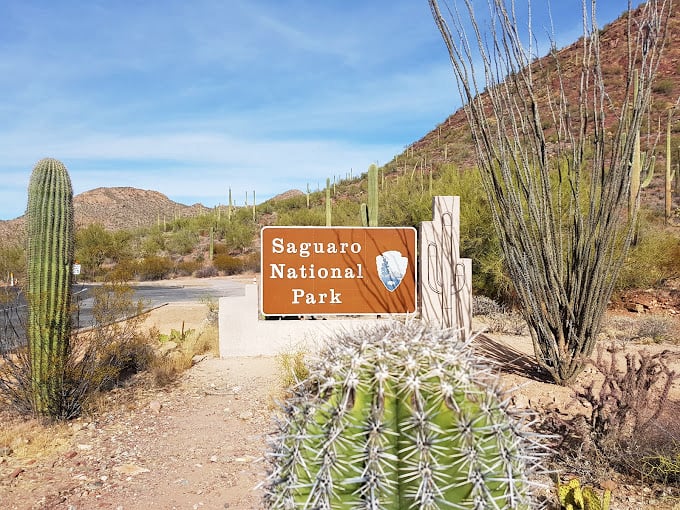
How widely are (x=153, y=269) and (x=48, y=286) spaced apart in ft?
96.3

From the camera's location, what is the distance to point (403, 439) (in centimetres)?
182

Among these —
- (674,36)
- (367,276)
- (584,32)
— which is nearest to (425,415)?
(584,32)

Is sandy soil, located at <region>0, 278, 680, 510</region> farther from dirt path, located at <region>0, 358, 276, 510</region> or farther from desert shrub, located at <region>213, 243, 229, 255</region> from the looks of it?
desert shrub, located at <region>213, 243, 229, 255</region>

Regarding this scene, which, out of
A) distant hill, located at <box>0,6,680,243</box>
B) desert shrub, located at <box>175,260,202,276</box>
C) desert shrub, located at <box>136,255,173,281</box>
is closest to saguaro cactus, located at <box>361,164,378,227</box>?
distant hill, located at <box>0,6,680,243</box>

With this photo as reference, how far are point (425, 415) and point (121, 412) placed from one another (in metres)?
5.28

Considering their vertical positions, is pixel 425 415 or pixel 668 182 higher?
pixel 668 182

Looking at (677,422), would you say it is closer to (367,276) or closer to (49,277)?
(367,276)

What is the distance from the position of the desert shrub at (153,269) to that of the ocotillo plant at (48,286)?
2839cm

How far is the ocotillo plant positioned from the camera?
18.9ft

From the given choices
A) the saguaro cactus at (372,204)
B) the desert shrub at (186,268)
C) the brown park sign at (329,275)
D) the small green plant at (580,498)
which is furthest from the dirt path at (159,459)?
the desert shrub at (186,268)

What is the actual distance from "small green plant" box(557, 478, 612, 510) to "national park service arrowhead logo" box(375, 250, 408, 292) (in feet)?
19.5

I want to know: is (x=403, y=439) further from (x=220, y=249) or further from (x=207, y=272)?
(x=220, y=249)

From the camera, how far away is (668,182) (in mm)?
19109

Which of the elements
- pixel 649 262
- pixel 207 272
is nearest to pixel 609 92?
pixel 649 262
